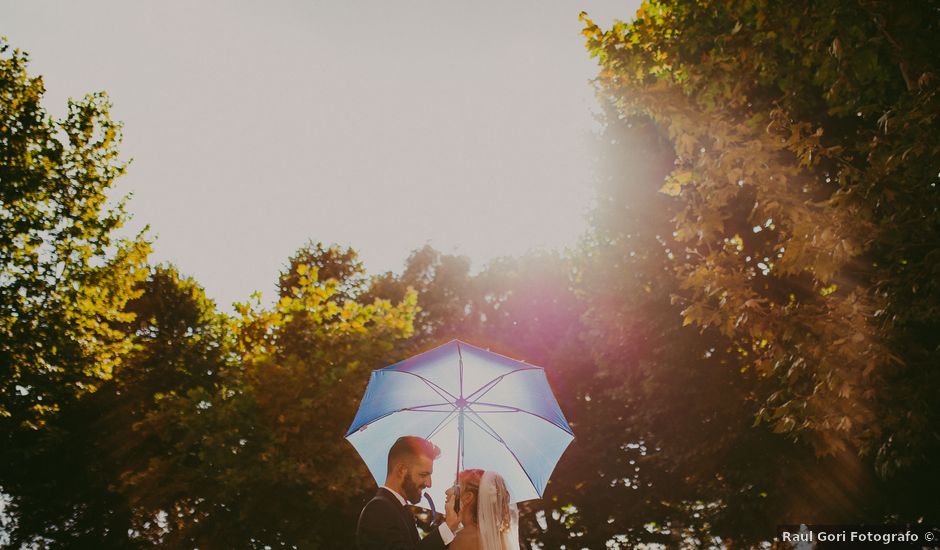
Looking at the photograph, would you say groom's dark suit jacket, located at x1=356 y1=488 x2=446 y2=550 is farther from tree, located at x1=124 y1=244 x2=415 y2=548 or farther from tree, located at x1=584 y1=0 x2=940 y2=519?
tree, located at x1=124 y1=244 x2=415 y2=548

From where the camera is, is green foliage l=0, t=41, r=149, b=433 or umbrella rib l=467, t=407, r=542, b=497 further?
green foliage l=0, t=41, r=149, b=433

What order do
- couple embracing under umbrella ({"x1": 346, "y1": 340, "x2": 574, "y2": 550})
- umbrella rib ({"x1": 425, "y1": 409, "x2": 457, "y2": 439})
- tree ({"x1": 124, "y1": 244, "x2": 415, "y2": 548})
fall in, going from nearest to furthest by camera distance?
couple embracing under umbrella ({"x1": 346, "y1": 340, "x2": 574, "y2": 550})
umbrella rib ({"x1": 425, "y1": 409, "x2": 457, "y2": 439})
tree ({"x1": 124, "y1": 244, "x2": 415, "y2": 548})

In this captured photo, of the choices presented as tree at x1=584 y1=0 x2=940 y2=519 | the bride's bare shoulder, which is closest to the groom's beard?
the bride's bare shoulder

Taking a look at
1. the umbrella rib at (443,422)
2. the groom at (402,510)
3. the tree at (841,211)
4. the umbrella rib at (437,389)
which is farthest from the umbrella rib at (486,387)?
the tree at (841,211)

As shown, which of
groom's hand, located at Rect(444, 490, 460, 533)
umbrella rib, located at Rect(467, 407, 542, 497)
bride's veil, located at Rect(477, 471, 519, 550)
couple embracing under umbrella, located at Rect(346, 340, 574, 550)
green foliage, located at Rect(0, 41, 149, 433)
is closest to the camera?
groom's hand, located at Rect(444, 490, 460, 533)

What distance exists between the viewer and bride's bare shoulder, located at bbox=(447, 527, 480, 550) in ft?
14.0

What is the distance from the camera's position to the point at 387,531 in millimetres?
4059

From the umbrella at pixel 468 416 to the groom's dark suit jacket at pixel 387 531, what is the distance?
1.16 meters

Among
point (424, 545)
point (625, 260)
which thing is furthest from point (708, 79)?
point (625, 260)

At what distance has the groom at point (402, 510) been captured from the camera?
159 inches

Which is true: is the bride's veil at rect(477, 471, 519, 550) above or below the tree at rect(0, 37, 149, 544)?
below

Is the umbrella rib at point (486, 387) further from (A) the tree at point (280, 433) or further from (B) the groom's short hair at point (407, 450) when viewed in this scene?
(A) the tree at point (280, 433)

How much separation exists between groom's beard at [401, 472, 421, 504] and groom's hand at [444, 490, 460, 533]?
25cm

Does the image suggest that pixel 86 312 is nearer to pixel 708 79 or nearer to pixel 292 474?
pixel 292 474
